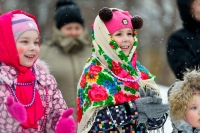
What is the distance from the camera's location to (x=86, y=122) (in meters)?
4.11

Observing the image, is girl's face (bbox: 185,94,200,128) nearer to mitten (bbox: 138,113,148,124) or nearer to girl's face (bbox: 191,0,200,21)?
→ mitten (bbox: 138,113,148,124)

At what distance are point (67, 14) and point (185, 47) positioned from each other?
1613 millimetres

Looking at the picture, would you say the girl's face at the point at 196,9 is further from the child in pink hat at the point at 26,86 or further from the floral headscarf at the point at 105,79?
the child in pink hat at the point at 26,86

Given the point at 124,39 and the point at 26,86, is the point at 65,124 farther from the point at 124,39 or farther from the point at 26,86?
the point at 124,39

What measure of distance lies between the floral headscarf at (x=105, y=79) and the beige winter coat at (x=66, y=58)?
1.46m

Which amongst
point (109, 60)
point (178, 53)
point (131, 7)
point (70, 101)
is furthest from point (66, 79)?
point (131, 7)

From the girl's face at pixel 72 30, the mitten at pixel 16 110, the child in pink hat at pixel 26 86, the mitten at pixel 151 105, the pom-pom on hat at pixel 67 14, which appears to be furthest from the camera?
the pom-pom on hat at pixel 67 14

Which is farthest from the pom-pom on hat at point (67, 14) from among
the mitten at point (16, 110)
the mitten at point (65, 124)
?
the mitten at point (16, 110)

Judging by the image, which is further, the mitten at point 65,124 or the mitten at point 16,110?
the mitten at point 65,124

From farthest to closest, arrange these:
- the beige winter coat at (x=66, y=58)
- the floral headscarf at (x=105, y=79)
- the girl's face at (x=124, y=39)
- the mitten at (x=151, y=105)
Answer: the beige winter coat at (x=66, y=58) < the girl's face at (x=124, y=39) < the floral headscarf at (x=105, y=79) < the mitten at (x=151, y=105)

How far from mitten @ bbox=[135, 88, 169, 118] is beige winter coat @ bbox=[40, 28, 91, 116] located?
70.3 inches

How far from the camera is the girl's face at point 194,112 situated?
13.9 feet

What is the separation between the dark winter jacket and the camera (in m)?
5.05

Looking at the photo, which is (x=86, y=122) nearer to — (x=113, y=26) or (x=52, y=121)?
(x=52, y=121)
